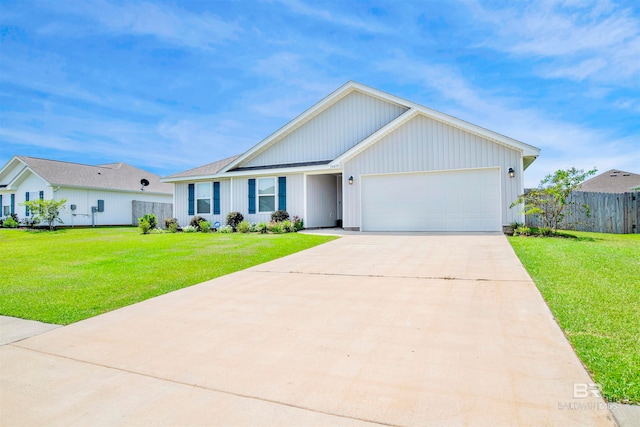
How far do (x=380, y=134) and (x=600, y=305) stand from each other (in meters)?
10.5

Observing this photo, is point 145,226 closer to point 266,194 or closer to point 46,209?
point 266,194

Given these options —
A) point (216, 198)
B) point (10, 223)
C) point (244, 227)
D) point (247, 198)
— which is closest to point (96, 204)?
point (10, 223)

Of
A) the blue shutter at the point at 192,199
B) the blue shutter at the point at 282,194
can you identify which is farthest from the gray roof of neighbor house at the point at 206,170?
the blue shutter at the point at 282,194

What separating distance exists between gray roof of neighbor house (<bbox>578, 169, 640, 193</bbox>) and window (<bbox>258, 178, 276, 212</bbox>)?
25.1 meters

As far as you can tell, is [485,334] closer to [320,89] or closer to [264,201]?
[264,201]

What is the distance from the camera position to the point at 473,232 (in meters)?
12.3

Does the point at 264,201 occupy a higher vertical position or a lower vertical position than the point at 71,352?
higher

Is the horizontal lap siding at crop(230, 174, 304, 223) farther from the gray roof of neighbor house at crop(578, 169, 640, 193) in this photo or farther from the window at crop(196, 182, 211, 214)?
the gray roof of neighbor house at crop(578, 169, 640, 193)

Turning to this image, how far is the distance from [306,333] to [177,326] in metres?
1.58

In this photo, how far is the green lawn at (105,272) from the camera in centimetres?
497

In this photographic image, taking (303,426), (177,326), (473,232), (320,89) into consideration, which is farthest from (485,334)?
(320,89)

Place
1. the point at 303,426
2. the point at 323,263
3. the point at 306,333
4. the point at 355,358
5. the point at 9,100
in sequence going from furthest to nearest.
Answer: the point at 9,100
the point at 323,263
the point at 306,333
the point at 355,358
the point at 303,426

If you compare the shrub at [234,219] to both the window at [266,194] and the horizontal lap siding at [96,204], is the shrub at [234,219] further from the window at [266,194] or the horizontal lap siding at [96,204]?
the horizontal lap siding at [96,204]

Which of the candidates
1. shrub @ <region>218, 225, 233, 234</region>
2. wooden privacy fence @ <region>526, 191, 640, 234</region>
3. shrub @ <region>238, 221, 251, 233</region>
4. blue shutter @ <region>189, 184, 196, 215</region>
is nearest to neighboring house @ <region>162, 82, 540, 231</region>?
blue shutter @ <region>189, 184, 196, 215</region>
